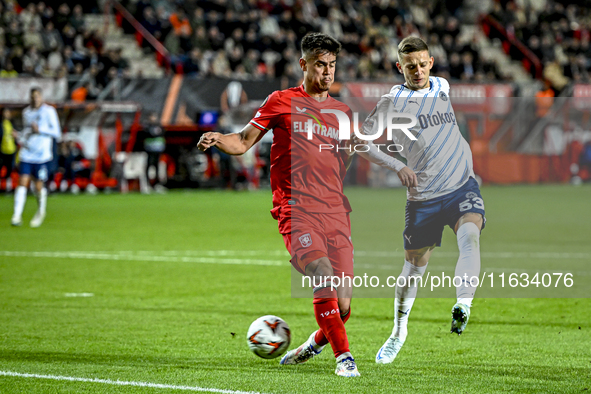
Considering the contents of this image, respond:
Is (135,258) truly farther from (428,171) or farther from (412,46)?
(412,46)

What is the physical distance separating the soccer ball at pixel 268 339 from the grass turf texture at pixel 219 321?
0.10 m

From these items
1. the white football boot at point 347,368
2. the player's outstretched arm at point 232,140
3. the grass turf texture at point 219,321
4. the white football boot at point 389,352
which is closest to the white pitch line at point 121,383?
the grass turf texture at point 219,321

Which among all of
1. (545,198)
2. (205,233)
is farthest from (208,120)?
(205,233)

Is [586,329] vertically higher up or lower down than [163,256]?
higher up

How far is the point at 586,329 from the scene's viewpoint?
660 cm

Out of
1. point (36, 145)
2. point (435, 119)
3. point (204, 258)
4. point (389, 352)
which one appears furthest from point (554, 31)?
point (389, 352)

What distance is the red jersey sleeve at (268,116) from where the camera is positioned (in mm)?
5207

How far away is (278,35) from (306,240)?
78.8ft

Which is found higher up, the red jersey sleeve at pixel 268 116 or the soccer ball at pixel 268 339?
the red jersey sleeve at pixel 268 116

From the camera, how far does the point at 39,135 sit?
14258mm

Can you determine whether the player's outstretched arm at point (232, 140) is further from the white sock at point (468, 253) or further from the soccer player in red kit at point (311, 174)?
the white sock at point (468, 253)

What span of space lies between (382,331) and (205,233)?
783cm

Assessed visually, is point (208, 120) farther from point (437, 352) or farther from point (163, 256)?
point (437, 352)

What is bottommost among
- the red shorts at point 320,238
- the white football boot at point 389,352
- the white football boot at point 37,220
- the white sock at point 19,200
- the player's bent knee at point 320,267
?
the white football boot at point 37,220
